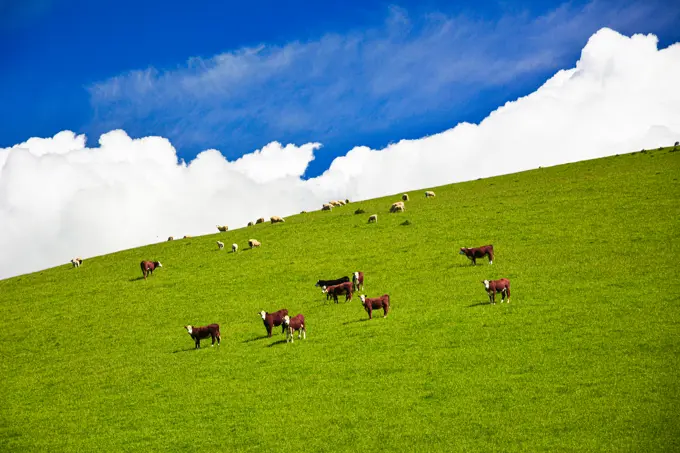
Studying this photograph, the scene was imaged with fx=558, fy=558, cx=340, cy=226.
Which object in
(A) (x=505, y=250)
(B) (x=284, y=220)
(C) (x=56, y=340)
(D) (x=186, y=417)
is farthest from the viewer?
(B) (x=284, y=220)

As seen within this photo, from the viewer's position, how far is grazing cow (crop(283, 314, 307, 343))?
1040 inches

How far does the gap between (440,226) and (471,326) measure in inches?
866

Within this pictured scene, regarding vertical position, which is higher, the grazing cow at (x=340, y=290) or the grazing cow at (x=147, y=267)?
the grazing cow at (x=147, y=267)

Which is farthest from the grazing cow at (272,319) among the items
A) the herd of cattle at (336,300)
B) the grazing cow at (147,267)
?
the grazing cow at (147,267)

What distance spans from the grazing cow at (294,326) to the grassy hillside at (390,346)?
77 centimetres

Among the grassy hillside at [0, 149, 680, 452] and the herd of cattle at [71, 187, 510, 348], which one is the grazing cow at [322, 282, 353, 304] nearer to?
the herd of cattle at [71, 187, 510, 348]

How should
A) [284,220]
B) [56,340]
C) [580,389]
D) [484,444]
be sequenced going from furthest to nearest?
[284,220] → [56,340] → [580,389] → [484,444]

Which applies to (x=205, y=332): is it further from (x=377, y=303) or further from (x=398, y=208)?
(x=398, y=208)

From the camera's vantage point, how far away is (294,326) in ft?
87.3

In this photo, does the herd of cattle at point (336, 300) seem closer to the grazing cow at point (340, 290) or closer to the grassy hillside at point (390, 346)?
the grazing cow at point (340, 290)

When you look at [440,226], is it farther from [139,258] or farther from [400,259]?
[139,258]

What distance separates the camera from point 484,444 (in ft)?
51.1

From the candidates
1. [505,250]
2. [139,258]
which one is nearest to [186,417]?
[505,250]

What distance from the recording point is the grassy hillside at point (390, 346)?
17.3m
